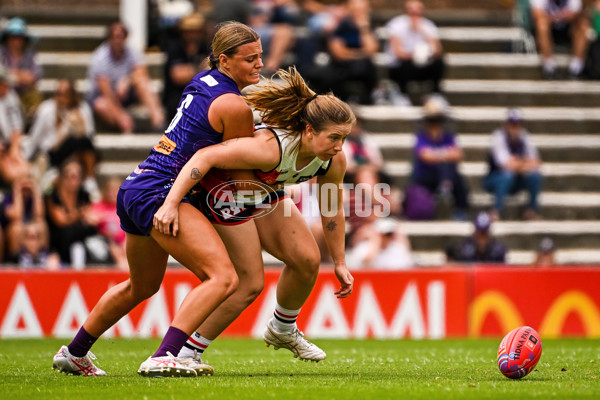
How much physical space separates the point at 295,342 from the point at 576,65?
1125cm

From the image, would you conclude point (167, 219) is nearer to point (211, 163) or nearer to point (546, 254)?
point (211, 163)

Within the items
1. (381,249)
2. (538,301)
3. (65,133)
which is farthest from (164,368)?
(65,133)

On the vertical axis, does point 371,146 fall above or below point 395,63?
below

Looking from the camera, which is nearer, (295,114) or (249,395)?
(249,395)

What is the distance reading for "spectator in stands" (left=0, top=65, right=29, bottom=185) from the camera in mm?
13508

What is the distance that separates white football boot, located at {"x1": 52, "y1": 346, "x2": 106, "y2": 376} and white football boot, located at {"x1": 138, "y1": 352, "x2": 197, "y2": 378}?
1.98ft

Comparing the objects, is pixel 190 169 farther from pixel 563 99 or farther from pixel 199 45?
pixel 563 99

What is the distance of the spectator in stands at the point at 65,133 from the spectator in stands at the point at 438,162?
434 centimetres

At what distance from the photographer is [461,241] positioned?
13.7m

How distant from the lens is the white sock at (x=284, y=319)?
7.15 m

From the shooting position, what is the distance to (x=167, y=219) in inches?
240

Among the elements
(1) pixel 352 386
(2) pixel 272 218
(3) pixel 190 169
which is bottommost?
(1) pixel 352 386

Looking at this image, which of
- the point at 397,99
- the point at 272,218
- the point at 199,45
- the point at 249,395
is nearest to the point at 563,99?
the point at 397,99

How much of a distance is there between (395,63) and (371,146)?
88.8 inches
